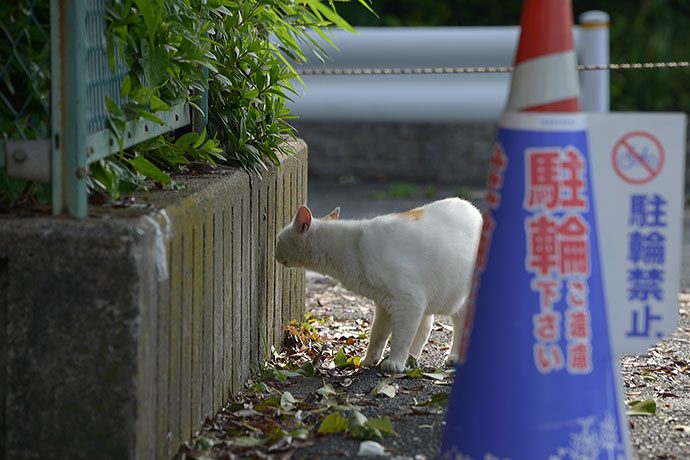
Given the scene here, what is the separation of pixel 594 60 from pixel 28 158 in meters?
6.06

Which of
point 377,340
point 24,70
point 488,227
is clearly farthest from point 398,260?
point 24,70

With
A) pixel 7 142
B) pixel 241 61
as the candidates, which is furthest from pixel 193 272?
pixel 241 61

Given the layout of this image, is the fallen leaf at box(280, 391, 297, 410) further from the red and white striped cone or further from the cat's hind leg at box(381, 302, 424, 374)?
the red and white striped cone

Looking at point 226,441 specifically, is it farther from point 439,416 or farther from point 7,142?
point 7,142

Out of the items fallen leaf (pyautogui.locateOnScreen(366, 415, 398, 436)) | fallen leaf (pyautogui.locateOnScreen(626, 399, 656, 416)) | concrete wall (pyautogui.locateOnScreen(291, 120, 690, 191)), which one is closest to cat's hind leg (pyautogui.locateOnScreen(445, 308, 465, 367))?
fallen leaf (pyautogui.locateOnScreen(626, 399, 656, 416))

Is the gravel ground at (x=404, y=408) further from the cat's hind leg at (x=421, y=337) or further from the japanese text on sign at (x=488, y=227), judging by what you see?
the japanese text on sign at (x=488, y=227)

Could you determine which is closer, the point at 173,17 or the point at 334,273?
the point at 173,17

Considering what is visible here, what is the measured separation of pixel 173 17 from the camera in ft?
9.75

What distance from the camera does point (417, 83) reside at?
9320 mm

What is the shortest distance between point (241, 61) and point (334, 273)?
1.02 metres

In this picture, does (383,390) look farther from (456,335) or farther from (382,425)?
(456,335)

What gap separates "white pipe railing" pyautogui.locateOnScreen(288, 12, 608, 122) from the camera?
30.2 ft

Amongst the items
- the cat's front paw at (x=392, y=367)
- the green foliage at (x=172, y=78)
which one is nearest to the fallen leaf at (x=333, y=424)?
the cat's front paw at (x=392, y=367)

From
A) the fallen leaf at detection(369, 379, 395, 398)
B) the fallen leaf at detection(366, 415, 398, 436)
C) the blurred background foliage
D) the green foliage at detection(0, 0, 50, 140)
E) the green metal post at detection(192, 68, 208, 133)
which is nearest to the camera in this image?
the green foliage at detection(0, 0, 50, 140)
